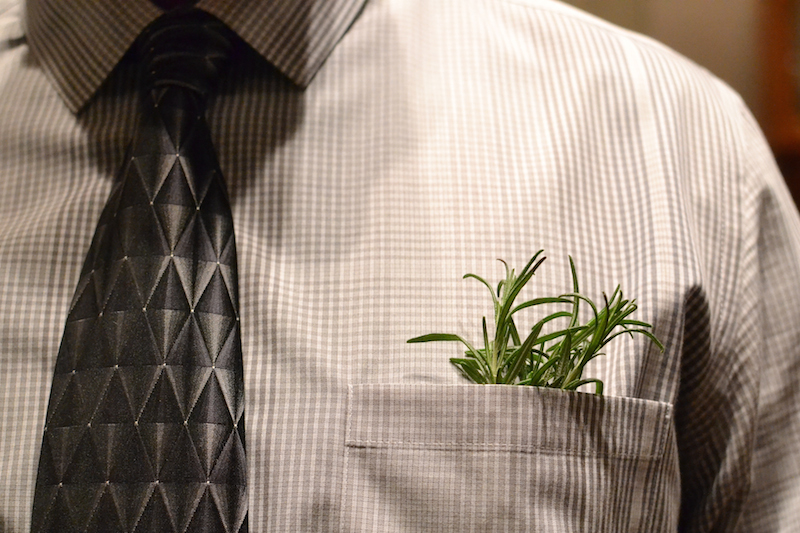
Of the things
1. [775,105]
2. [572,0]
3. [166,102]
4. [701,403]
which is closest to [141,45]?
[166,102]

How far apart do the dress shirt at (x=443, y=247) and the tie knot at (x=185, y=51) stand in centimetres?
2

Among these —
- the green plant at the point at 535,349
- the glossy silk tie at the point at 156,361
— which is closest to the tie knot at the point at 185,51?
the glossy silk tie at the point at 156,361

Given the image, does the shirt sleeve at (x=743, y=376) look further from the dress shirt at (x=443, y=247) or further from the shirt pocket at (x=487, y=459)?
the shirt pocket at (x=487, y=459)

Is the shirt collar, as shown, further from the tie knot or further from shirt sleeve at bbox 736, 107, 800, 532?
shirt sleeve at bbox 736, 107, 800, 532

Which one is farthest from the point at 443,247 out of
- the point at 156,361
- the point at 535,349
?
the point at 156,361

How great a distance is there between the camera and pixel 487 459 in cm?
51

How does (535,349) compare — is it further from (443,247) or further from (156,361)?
(156,361)

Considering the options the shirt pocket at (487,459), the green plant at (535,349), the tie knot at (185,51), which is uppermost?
the tie knot at (185,51)

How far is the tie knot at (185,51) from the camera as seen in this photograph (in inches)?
23.9

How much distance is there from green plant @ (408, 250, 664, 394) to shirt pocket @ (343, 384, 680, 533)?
13 millimetres

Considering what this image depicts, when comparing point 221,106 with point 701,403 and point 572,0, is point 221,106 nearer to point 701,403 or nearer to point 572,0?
point 701,403

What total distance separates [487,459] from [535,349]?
0.09m

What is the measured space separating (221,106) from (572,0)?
32.5 inches

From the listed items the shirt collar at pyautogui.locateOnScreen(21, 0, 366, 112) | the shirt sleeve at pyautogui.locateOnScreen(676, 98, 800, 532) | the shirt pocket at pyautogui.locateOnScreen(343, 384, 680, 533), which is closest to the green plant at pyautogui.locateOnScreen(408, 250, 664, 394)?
the shirt pocket at pyautogui.locateOnScreen(343, 384, 680, 533)
